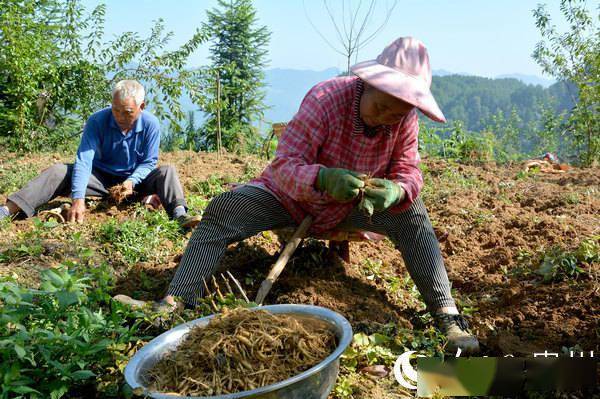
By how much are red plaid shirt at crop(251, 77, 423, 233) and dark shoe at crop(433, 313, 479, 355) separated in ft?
1.93

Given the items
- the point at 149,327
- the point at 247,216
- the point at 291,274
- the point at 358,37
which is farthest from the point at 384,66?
the point at 358,37

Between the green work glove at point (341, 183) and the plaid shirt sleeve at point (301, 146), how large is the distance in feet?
0.36

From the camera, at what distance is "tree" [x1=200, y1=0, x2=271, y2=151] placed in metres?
10.1

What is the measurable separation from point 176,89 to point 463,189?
5.23 m

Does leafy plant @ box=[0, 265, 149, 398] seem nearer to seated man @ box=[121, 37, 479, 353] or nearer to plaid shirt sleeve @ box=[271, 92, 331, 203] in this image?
seated man @ box=[121, 37, 479, 353]

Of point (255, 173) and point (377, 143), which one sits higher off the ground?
point (377, 143)

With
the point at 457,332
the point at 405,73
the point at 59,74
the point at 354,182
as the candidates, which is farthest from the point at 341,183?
the point at 59,74

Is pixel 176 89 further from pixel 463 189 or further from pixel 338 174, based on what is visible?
pixel 338 174

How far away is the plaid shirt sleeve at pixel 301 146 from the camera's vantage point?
2.80 metres

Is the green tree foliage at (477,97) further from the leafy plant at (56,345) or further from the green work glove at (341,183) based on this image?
the leafy plant at (56,345)

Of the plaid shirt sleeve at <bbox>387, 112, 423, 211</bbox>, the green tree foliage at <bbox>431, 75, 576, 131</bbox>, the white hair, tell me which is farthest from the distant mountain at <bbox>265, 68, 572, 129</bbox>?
the plaid shirt sleeve at <bbox>387, 112, 423, 211</bbox>

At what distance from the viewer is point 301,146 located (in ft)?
9.36

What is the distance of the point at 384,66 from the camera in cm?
269

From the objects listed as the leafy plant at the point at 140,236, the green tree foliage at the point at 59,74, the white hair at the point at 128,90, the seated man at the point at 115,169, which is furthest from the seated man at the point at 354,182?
the green tree foliage at the point at 59,74
